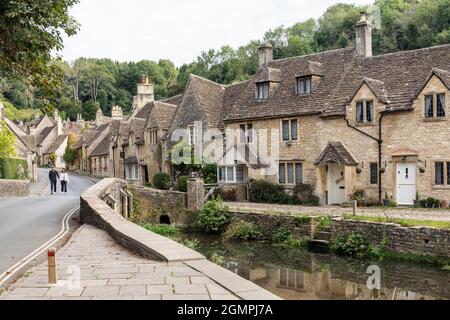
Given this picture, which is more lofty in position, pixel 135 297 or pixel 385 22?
pixel 385 22

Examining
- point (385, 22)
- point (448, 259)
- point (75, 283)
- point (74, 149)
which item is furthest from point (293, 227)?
point (74, 149)

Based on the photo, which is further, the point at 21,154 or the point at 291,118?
the point at 21,154

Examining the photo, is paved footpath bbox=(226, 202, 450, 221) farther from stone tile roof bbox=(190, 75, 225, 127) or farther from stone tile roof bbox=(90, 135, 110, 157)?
stone tile roof bbox=(90, 135, 110, 157)

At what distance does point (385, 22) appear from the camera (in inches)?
2485

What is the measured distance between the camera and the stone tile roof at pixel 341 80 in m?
27.8

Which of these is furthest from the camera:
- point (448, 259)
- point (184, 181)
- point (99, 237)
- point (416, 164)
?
point (184, 181)

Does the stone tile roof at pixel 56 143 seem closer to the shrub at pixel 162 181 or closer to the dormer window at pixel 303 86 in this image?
the shrub at pixel 162 181

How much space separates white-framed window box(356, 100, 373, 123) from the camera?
2845 centimetres

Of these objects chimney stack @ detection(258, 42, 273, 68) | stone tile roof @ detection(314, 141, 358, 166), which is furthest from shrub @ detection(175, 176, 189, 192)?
chimney stack @ detection(258, 42, 273, 68)

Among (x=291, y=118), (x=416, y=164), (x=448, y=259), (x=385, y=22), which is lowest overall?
(x=448, y=259)

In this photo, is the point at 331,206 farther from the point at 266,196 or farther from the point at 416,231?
the point at 416,231

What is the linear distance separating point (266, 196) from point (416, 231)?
14315mm

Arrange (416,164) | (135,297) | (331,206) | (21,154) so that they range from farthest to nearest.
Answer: (21,154)
(331,206)
(416,164)
(135,297)

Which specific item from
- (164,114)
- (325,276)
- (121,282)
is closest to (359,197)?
(325,276)
